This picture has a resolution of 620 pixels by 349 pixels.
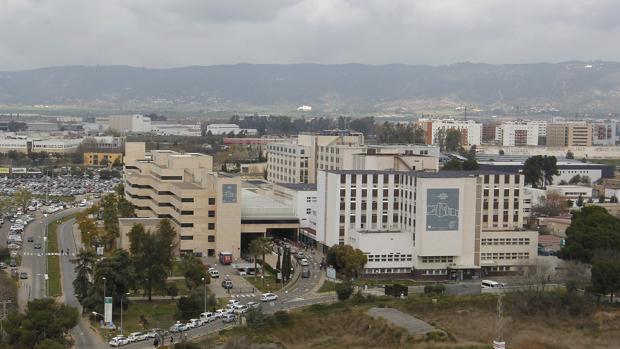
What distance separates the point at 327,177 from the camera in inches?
1193

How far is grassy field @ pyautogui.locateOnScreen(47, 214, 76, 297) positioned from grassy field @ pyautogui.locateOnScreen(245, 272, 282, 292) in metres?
5.17

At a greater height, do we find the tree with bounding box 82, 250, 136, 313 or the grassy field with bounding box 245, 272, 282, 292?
the tree with bounding box 82, 250, 136, 313

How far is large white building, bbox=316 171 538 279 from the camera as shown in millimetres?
28156

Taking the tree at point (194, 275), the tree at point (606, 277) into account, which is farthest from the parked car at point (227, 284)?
the tree at point (606, 277)

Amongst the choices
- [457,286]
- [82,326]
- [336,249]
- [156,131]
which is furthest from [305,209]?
[156,131]

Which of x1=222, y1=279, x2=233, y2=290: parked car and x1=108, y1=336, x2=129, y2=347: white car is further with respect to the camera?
x1=222, y1=279, x2=233, y2=290: parked car

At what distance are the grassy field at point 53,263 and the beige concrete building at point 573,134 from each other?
54.4 m

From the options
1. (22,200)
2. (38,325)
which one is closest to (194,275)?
(38,325)

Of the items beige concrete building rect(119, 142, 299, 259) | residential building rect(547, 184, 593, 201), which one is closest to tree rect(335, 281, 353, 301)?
beige concrete building rect(119, 142, 299, 259)

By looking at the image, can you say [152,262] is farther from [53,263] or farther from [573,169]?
[573,169]

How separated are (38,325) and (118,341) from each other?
190 centimetres

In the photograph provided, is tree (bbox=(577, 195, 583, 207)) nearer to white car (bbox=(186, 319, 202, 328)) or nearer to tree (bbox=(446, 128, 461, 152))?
tree (bbox=(446, 128, 461, 152))

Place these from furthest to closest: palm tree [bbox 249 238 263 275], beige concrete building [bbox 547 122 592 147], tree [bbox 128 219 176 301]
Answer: beige concrete building [bbox 547 122 592 147], palm tree [bbox 249 238 263 275], tree [bbox 128 219 176 301]

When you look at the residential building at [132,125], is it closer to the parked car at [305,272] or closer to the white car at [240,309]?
the parked car at [305,272]
